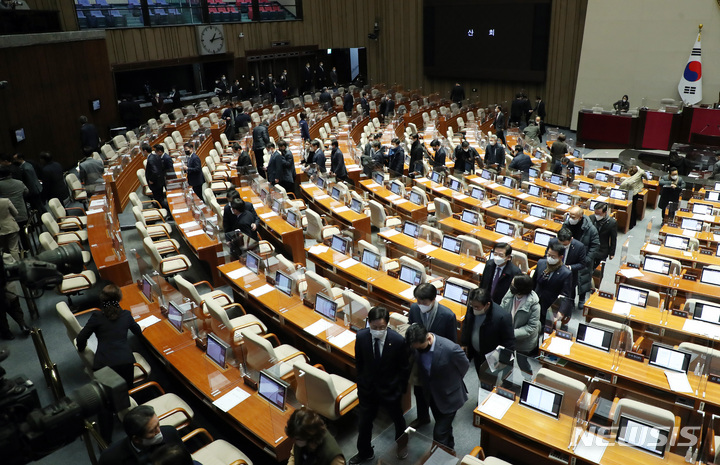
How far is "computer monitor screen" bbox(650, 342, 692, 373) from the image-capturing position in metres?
4.85

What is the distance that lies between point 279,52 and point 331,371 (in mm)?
19586

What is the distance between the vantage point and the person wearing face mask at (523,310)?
508cm

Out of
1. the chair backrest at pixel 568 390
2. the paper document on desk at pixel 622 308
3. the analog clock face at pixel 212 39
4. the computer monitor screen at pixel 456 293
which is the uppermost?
the analog clock face at pixel 212 39

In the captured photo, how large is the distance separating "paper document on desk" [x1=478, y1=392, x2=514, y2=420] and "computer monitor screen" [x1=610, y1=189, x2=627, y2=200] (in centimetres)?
755

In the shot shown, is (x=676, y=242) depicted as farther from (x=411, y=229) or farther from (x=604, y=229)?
(x=411, y=229)

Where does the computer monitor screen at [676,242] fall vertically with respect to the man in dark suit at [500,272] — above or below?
below

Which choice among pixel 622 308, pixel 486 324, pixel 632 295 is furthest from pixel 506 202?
pixel 486 324

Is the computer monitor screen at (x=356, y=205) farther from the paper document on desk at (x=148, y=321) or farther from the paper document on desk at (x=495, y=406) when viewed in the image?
the paper document on desk at (x=495, y=406)

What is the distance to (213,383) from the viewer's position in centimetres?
498

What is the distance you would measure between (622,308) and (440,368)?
3.05m

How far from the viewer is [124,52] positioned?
17.8 meters

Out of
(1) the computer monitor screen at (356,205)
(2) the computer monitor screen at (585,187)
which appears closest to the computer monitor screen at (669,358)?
(1) the computer monitor screen at (356,205)

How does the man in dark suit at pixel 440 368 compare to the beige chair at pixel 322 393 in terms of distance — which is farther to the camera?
the beige chair at pixel 322 393

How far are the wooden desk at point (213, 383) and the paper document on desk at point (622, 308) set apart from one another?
383 cm
